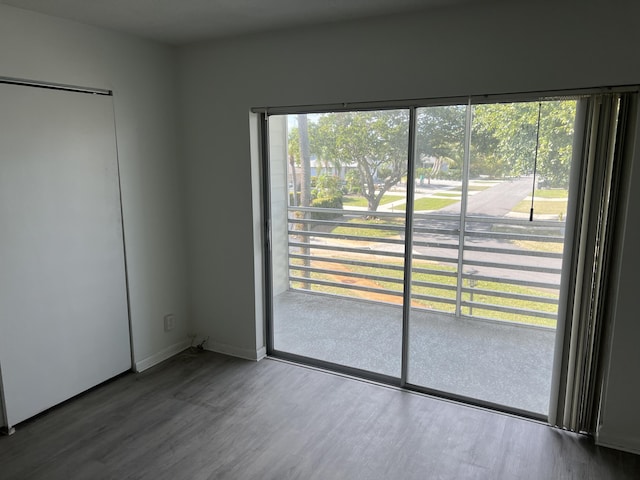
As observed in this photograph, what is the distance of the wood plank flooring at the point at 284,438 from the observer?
2.38m

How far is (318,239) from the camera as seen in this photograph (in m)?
3.65

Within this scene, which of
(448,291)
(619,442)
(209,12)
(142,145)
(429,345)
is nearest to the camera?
(619,442)

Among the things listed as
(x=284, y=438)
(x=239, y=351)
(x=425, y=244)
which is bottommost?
(x=284, y=438)

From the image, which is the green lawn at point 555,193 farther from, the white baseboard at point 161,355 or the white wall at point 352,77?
the white baseboard at point 161,355

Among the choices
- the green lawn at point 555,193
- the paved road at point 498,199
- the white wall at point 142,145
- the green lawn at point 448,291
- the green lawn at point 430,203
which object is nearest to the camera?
the white wall at point 142,145

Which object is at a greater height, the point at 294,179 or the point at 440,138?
the point at 440,138

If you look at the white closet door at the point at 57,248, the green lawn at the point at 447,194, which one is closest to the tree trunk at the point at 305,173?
the green lawn at the point at 447,194

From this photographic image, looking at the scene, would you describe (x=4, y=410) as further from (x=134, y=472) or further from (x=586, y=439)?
(x=586, y=439)

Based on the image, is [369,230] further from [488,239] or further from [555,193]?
[555,193]

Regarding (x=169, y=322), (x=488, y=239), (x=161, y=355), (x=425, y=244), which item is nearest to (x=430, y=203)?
(x=425, y=244)

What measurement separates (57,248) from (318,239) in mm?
1855

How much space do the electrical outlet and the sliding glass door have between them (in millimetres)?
842

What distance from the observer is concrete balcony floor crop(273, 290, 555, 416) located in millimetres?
3221

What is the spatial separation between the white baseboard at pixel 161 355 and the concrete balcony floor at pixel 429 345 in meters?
0.83
